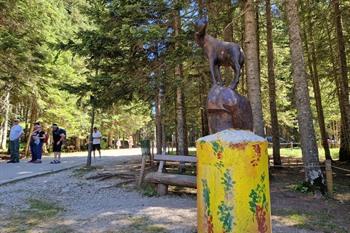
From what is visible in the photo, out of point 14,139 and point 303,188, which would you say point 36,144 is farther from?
point 303,188

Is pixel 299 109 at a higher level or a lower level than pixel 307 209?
higher

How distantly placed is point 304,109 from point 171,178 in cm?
385

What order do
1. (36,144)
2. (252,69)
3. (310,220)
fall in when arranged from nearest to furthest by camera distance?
(310,220)
(252,69)
(36,144)

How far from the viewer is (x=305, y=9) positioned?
16047 mm

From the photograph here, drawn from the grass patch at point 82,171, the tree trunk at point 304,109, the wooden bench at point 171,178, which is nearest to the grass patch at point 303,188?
the tree trunk at point 304,109

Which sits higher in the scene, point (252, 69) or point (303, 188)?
point (252, 69)

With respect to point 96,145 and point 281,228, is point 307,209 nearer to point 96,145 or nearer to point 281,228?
point 281,228

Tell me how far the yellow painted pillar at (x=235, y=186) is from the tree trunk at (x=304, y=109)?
256 inches

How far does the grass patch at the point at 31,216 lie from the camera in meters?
7.20

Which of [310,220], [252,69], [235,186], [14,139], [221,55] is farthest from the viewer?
[14,139]

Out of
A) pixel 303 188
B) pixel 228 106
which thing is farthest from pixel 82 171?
pixel 228 106

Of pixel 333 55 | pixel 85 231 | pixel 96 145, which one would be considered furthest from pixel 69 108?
pixel 85 231

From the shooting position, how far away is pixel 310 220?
7.98 meters

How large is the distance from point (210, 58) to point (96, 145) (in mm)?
17483
